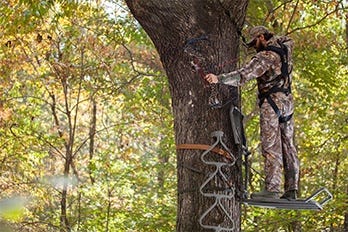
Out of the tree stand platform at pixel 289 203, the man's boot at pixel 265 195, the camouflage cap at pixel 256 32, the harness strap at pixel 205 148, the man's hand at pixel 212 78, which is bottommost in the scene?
the tree stand platform at pixel 289 203

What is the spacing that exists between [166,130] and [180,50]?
5881 millimetres

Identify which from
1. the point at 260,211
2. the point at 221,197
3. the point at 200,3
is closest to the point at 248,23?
the point at 260,211

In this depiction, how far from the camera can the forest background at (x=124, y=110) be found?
24.7 feet

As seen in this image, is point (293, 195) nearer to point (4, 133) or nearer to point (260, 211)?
point (260, 211)

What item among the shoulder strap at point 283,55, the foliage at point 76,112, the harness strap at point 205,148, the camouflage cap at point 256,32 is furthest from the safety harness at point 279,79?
the foliage at point 76,112

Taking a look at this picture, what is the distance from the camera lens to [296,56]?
7.54 m

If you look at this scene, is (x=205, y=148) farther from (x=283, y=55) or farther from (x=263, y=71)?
(x=283, y=55)

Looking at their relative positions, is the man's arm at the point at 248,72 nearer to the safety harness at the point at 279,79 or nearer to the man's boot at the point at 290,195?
the safety harness at the point at 279,79

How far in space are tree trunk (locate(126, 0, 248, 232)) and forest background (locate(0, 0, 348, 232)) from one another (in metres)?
3.13

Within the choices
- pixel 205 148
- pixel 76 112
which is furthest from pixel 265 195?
pixel 76 112

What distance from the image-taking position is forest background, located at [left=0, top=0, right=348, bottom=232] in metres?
7.53

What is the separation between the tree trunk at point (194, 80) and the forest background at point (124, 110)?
3.13 meters

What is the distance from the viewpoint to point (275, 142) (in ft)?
12.0

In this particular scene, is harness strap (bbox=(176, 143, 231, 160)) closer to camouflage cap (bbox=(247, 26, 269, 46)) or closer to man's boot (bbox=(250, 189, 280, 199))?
man's boot (bbox=(250, 189, 280, 199))
